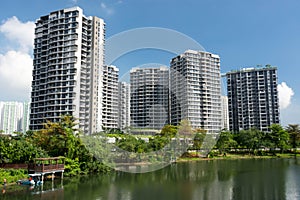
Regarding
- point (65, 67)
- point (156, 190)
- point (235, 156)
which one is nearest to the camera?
point (156, 190)

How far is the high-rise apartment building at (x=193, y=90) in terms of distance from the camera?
25.6 feet

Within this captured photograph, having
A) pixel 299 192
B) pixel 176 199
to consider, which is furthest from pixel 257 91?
pixel 176 199

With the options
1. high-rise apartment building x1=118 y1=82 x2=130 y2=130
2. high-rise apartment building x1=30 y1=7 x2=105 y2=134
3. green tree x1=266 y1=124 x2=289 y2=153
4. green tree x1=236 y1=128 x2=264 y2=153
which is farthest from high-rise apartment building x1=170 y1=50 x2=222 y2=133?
high-rise apartment building x1=30 y1=7 x2=105 y2=134

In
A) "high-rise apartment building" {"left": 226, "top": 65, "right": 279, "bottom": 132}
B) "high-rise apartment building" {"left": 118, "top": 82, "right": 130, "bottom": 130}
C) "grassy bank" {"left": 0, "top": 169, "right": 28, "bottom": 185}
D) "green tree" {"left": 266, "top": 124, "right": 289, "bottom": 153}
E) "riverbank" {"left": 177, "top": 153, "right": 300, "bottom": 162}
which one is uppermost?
"high-rise apartment building" {"left": 226, "top": 65, "right": 279, "bottom": 132}

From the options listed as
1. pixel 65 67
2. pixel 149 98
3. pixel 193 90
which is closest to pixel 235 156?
pixel 149 98

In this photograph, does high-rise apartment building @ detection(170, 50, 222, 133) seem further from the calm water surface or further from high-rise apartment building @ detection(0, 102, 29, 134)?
high-rise apartment building @ detection(0, 102, 29, 134)

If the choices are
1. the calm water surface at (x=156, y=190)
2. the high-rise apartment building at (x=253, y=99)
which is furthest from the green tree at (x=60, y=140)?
the high-rise apartment building at (x=253, y=99)

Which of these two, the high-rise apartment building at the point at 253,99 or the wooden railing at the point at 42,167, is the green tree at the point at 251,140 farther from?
the wooden railing at the point at 42,167

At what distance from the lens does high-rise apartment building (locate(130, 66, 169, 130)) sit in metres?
8.77

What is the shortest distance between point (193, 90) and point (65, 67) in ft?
59.5

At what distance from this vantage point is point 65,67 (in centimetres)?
2425

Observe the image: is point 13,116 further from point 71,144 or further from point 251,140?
point 251,140

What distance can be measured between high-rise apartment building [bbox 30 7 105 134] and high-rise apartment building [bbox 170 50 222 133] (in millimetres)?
11816

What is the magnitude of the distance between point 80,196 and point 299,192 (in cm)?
730
